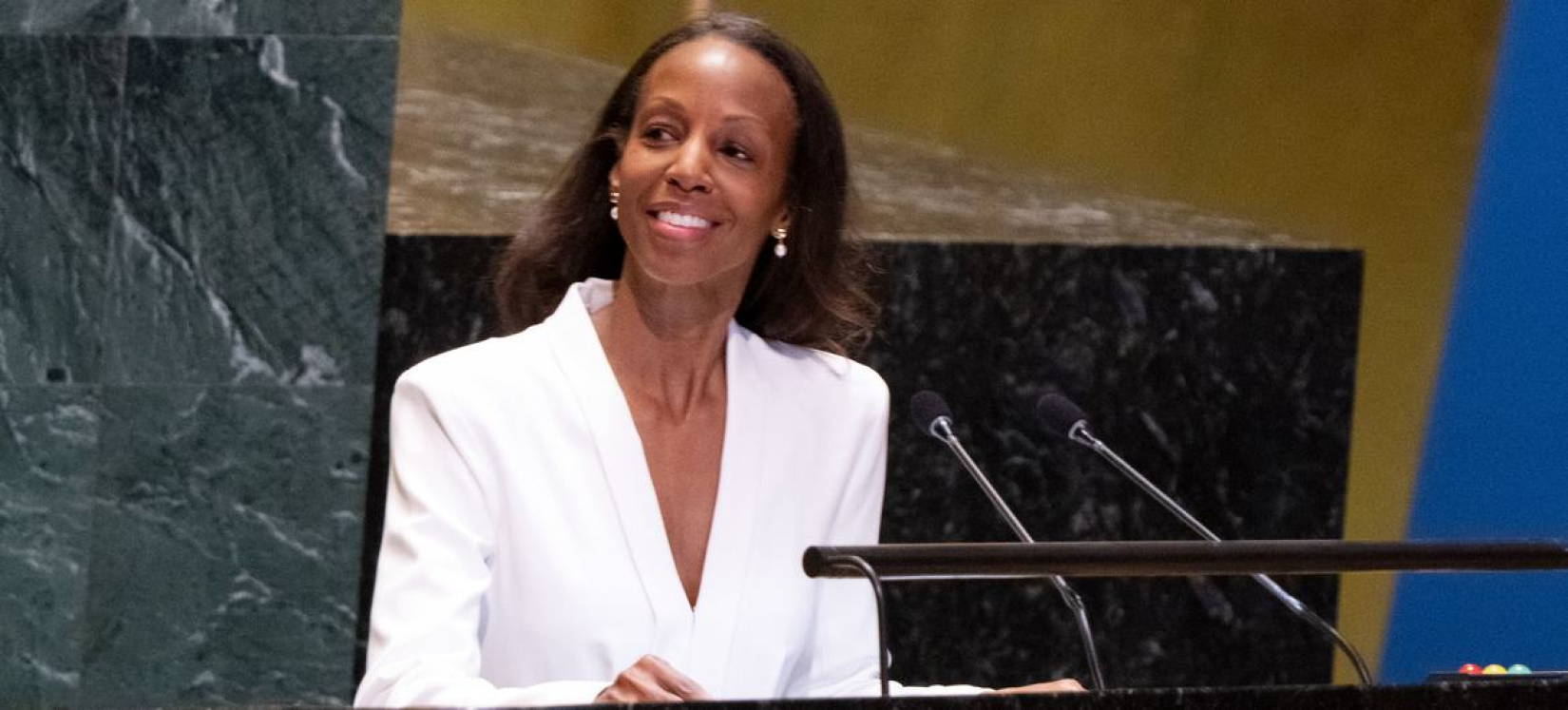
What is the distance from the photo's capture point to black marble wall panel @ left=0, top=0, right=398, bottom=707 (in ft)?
14.2

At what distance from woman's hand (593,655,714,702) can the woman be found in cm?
13

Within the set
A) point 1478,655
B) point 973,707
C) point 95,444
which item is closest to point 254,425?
point 95,444

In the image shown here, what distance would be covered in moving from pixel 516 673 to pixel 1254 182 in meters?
3.16

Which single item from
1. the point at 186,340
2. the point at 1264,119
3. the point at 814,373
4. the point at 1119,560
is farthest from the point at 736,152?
the point at 1264,119

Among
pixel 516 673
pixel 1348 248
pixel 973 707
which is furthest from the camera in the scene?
pixel 1348 248

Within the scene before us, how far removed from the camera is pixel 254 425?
4418 mm

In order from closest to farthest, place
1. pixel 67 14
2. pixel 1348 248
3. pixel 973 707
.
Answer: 1. pixel 973 707
2. pixel 67 14
3. pixel 1348 248

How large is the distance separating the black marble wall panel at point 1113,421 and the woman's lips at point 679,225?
6.56 ft

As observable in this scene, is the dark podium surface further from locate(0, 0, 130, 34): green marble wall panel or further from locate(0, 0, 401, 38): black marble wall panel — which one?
locate(0, 0, 130, 34): green marble wall panel

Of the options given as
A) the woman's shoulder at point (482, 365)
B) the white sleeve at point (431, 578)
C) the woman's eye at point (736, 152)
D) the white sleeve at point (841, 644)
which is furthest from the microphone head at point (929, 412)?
the white sleeve at point (431, 578)

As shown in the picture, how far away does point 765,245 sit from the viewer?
8.63 feet

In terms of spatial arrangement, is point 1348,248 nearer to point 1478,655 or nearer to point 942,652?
point 1478,655

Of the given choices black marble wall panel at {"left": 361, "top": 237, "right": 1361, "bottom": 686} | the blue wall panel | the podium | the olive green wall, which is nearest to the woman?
the podium

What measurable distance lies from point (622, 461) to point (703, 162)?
0.34 metres
